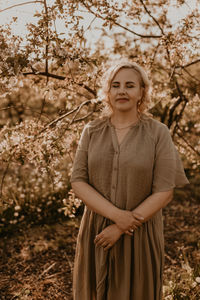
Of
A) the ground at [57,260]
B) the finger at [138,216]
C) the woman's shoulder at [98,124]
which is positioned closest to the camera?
the finger at [138,216]

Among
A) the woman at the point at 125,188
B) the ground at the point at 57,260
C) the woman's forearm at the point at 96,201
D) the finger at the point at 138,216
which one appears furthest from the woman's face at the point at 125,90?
the ground at the point at 57,260

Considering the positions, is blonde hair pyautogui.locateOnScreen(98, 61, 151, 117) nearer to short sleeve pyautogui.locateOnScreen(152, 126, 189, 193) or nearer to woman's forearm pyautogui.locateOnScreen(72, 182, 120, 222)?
short sleeve pyautogui.locateOnScreen(152, 126, 189, 193)

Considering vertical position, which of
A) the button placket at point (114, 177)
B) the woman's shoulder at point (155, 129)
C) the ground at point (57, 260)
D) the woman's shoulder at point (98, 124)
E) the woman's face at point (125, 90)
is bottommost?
the ground at point (57, 260)

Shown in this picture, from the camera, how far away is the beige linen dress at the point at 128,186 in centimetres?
187

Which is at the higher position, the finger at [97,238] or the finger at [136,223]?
the finger at [136,223]

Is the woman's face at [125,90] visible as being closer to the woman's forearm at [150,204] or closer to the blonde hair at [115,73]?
the blonde hair at [115,73]

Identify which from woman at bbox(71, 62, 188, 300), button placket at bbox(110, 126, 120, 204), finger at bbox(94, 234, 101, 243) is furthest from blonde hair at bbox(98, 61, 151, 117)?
finger at bbox(94, 234, 101, 243)

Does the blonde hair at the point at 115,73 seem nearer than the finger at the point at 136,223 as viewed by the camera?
No

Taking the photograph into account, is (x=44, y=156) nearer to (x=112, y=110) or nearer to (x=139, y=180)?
(x=112, y=110)

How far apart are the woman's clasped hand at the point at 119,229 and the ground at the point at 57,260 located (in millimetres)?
969

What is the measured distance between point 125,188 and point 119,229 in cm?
24

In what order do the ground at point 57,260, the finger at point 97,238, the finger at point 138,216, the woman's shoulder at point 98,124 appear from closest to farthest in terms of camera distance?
the finger at point 138,216, the finger at point 97,238, the woman's shoulder at point 98,124, the ground at point 57,260

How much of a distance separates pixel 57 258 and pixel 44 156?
1887 millimetres

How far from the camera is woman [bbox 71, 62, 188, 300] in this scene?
1.87 m
